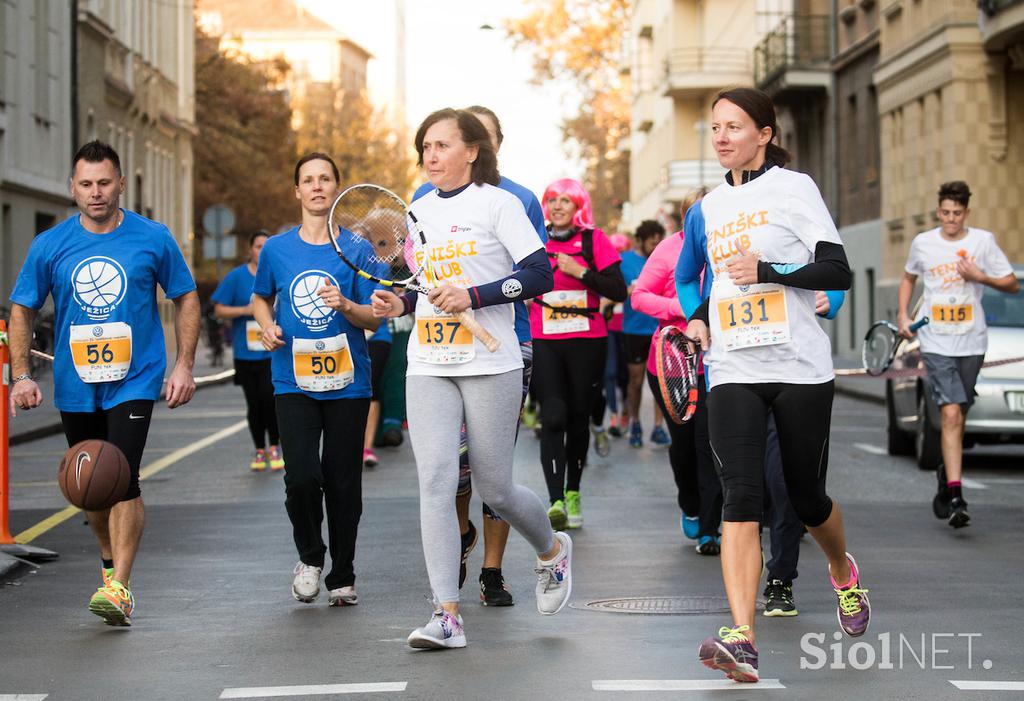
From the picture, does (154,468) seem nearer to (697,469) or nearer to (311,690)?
(697,469)

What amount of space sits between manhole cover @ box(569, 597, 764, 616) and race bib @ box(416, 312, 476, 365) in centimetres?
152

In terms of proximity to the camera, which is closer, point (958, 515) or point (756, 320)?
point (756, 320)

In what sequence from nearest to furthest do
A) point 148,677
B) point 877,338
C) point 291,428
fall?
point 148,677 → point 291,428 → point 877,338

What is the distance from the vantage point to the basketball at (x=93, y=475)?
7.86 metres

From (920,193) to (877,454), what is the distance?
63.0 feet

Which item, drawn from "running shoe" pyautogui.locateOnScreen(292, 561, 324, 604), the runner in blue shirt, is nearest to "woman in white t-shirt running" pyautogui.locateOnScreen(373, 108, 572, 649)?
"running shoe" pyautogui.locateOnScreen(292, 561, 324, 604)

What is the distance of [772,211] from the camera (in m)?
7.11

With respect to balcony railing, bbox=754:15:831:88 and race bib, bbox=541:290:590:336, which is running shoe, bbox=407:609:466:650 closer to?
race bib, bbox=541:290:590:336

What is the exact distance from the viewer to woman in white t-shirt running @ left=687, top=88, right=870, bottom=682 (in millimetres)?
6949

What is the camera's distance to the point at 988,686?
6.54 metres

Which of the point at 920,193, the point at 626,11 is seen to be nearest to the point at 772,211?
the point at 920,193

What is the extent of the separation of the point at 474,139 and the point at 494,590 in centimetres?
205

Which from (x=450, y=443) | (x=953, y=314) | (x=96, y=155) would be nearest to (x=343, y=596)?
(x=450, y=443)

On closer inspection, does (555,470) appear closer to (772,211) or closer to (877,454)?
(772,211)
